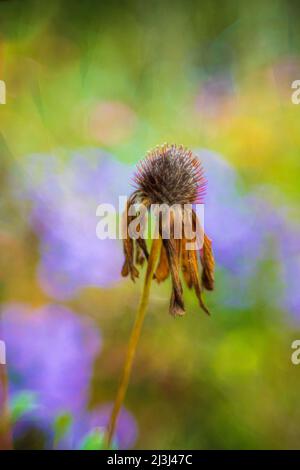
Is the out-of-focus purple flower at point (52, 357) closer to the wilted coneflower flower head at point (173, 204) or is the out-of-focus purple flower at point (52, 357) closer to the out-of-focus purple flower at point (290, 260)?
the wilted coneflower flower head at point (173, 204)

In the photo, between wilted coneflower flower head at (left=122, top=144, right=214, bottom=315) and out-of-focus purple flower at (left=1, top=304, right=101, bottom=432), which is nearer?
wilted coneflower flower head at (left=122, top=144, right=214, bottom=315)

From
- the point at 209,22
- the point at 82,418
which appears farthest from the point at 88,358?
the point at 209,22

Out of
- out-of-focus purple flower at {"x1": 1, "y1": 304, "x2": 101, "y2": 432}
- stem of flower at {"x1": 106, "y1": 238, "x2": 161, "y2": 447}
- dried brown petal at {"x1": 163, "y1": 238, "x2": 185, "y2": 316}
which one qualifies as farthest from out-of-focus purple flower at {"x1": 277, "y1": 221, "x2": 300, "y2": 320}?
out-of-focus purple flower at {"x1": 1, "y1": 304, "x2": 101, "y2": 432}

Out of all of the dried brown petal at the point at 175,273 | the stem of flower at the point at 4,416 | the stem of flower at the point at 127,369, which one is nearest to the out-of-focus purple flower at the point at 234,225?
the dried brown petal at the point at 175,273

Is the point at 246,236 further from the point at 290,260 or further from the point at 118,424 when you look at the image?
the point at 118,424

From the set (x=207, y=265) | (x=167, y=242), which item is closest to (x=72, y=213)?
(x=167, y=242)

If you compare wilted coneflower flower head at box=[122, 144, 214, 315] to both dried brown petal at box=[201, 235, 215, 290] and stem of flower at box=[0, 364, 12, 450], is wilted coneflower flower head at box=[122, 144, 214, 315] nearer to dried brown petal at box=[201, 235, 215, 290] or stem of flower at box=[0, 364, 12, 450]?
dried brown petal at box=[201, 235, 215, 290]
